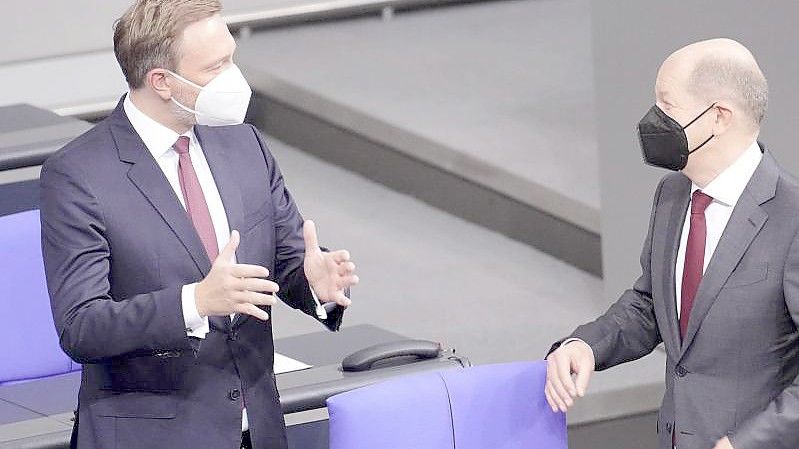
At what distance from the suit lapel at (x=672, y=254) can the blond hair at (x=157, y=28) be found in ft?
3.10

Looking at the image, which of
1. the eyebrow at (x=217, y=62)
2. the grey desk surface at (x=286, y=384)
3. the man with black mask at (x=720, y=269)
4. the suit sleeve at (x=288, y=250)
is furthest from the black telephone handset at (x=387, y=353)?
the eyebrow at (x=217, y=62)

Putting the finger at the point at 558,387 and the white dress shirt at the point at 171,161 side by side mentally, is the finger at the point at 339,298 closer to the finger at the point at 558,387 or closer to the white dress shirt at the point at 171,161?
the white dress shirt at the point at 171,161

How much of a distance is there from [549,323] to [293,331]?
90 cm

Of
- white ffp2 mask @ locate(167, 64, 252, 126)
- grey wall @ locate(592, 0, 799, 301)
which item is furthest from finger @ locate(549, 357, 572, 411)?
grey wall @ locate(592, 0, 799, 301)

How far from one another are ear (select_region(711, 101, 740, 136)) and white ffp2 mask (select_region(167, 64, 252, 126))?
862 millimetres

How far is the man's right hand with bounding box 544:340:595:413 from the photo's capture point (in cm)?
306

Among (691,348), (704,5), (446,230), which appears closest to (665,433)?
(691,348)

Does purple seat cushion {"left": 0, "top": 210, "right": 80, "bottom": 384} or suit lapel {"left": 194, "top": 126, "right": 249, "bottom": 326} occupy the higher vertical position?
suit lapel {"left": 194, "top": 126, "right": 249, "bottom": 326}

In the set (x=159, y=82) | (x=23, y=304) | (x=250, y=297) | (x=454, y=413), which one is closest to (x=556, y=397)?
(x=454, y=413)

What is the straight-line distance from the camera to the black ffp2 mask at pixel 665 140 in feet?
9.84

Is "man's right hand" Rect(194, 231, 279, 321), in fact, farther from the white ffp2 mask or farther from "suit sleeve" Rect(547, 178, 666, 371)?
"suit sleeve" Rect(547, 178, 666, 371)

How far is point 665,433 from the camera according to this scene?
123 inches

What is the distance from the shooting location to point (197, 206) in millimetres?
3000

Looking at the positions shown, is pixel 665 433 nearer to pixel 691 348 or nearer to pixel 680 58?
pixel 691 348
